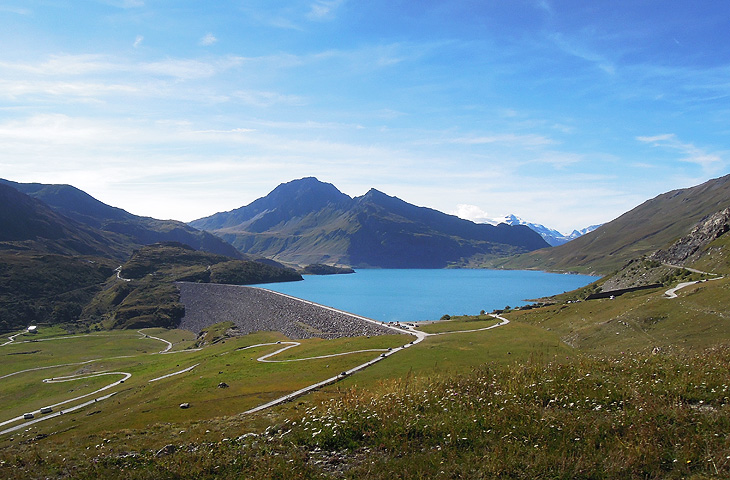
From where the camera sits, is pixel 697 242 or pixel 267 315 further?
pixel 267 315

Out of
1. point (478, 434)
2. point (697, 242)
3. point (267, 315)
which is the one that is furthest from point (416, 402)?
point (697, 242)

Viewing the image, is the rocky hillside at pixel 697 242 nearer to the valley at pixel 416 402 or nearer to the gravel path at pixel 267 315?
the valley at pixel 416 402

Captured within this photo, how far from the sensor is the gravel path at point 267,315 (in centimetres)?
8562

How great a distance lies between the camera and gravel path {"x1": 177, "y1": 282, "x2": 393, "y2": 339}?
8562cm

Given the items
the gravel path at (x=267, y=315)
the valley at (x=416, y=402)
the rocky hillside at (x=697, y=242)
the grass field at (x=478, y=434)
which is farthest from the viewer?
the rocky hillside at (x=697, y=242)

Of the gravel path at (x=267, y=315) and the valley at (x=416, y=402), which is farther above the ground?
the valley at (x=416, y=402)

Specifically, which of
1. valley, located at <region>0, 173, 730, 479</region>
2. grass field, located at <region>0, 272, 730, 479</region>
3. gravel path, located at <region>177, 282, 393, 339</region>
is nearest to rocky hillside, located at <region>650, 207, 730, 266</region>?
valley, located at <region>0, 173, 730, 479</region>

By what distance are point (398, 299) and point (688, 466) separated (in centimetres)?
17647

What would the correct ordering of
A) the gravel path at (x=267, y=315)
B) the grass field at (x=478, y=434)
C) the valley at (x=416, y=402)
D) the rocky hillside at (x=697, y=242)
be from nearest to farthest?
the grass field at (x=478, y=434) → the valley at (x=416, y=402) → the gravel path at (x=267, y=315) → the rocky hillside at (x=697, y=242)

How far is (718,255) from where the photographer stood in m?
87.8

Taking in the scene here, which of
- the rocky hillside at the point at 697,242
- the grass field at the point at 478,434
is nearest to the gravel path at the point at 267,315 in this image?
the grass field at the point at 478,434

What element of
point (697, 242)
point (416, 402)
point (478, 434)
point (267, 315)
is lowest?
point (267, 315)

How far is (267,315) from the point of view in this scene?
125 metres

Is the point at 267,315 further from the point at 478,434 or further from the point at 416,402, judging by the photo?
the point at 478,434
